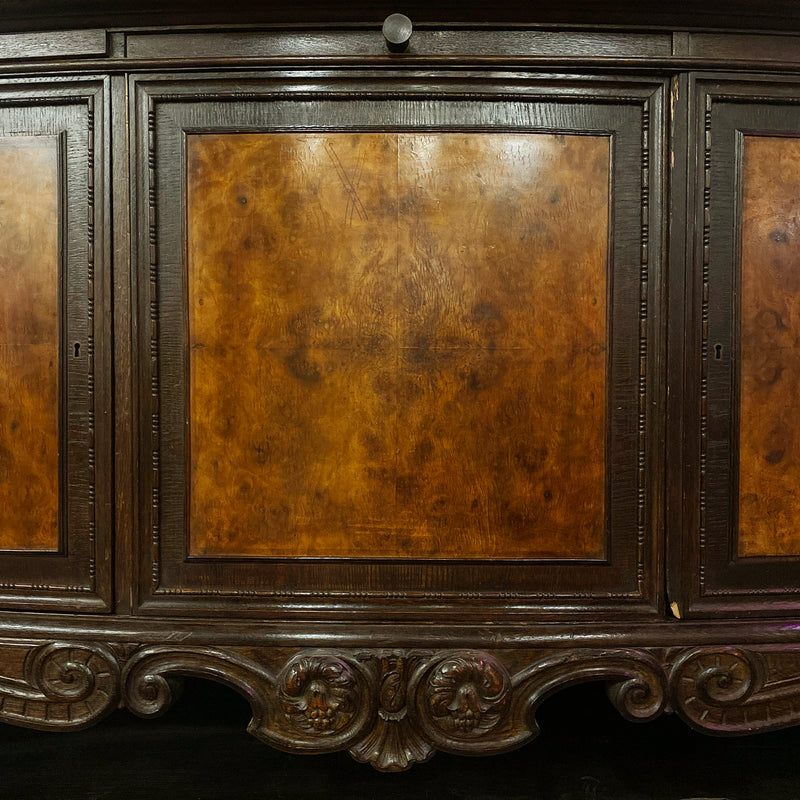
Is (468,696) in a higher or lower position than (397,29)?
lower

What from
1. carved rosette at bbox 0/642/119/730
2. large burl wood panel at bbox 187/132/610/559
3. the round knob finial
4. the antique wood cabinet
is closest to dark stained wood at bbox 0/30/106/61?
the antique wood cabinet

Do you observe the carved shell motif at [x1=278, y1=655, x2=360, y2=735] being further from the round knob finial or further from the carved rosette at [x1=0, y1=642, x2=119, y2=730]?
the round knob finial

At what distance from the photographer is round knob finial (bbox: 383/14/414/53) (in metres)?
1.46

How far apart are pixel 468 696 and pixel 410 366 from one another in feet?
2.92

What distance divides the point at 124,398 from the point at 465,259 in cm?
100

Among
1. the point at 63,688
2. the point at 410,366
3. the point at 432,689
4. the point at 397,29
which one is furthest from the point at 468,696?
the point at 397,29

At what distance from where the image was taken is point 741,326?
1.51 meters

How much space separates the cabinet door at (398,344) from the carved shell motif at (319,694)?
0.16 meters

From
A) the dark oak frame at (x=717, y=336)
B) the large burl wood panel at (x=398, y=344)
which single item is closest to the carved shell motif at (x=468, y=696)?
the large burl wood panel at (x=398, y=344)

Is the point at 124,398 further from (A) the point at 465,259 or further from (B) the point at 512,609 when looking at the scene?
(B) the point at 512,609

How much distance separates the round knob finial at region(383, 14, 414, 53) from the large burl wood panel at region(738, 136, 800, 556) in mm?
959

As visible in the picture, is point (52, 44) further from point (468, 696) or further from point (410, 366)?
point (468, 696)

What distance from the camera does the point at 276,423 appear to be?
1.52 m

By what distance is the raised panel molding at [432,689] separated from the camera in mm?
1476
